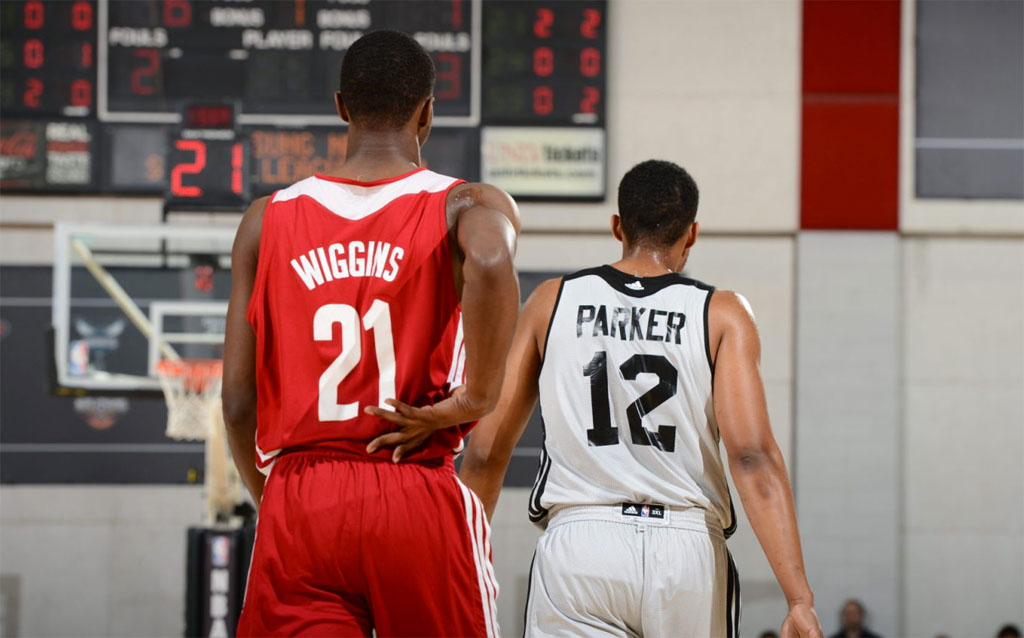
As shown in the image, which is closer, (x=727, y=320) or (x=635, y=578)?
(x=635, y=578)

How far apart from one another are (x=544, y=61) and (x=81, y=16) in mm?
3498

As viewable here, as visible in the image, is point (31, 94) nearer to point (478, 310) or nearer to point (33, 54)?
point (33, 54)

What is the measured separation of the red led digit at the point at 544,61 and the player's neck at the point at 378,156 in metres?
6.70

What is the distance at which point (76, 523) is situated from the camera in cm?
930

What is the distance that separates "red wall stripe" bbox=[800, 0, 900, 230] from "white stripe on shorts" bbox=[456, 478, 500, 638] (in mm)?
7625

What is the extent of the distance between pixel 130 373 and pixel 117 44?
2.49 meters

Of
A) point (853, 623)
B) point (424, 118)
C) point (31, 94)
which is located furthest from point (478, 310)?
point (31, 94)

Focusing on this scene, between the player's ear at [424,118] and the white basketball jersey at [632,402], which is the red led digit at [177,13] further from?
the player's ear at [424,118]

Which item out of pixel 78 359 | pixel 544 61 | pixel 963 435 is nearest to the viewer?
pixel 78 359

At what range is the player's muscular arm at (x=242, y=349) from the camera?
2420 mm

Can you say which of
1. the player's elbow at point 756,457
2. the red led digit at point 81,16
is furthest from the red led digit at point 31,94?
the player's elbow at point 756,457

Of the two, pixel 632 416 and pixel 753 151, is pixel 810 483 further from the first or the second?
pixel 632 416

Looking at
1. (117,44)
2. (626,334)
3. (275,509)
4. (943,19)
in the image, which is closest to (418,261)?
(275,509)

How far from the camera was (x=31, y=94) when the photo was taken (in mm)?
8977
